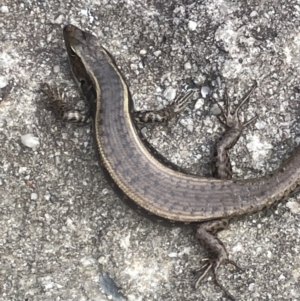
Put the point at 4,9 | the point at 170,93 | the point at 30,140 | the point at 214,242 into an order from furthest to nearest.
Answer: the point at 4,9, the point at 170,93, the point at 30,140, the point at 214,242

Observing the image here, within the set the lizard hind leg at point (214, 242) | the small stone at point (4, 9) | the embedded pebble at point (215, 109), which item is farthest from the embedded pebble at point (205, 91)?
the small stone at point (4, 9)

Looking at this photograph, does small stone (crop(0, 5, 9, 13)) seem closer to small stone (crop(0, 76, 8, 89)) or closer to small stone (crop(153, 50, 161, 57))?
small stone (crop(0, 76, 8, 89))

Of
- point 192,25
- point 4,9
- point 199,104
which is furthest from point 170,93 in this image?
point 4,9

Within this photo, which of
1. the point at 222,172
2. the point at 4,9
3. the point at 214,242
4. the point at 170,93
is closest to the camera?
the point at 214,242

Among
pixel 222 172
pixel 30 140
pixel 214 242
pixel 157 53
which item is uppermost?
pixel 157 53

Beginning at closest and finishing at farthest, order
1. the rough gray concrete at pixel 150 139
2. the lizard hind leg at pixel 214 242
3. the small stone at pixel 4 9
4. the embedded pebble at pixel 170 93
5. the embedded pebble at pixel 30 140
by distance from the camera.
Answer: the lizard hind leg at pixel 214 242 → the rough gray concrete at pixel 150 139 → the embedded pebble at pixel 30 140 → the embedded pebble at pixel 170 93 → the small stone at pixel 4 9

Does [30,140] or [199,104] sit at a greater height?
[199,104]

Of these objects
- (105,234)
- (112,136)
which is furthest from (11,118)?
(105,234)

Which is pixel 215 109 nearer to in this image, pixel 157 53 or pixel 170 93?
pixel 170 93

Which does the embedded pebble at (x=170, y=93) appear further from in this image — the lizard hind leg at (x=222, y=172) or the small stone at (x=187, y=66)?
the lizard hind leg at (x=222, y=172)

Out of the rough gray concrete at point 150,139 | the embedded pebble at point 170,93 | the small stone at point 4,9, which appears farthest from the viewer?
the small stone at point 4,9
